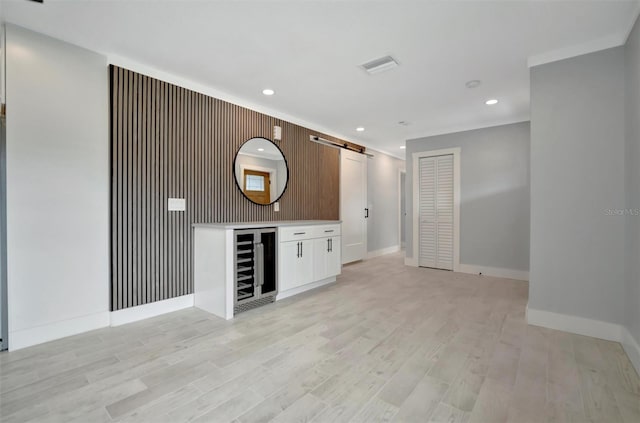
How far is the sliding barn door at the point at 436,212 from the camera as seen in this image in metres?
5.22

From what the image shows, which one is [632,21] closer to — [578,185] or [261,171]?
[578,185]

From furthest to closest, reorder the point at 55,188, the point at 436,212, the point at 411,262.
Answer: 1. the point at 411,262
2. the point at 436,212
3. the point at 55,188

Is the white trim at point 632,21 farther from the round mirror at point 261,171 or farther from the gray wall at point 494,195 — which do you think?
the round mirror at point 261,171

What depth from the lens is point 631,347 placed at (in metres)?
2.09

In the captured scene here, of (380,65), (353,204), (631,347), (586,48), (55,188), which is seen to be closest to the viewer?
(631,347)

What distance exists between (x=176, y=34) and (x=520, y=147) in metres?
4.87

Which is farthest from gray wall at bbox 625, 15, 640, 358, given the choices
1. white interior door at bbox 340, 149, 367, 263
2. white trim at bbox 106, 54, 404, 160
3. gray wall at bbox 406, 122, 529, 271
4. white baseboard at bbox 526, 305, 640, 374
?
white interior door at bbox 340, 149, 367, 263

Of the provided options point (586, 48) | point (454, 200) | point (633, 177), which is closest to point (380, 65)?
point (586, 48)

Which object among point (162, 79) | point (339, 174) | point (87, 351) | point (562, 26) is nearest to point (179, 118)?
point (162, 79)

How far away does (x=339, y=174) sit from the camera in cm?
549

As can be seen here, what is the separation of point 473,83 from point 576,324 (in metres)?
2.57

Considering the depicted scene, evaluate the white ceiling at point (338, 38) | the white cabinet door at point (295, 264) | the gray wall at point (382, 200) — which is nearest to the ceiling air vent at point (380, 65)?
the white ceiling at point (338, 38)

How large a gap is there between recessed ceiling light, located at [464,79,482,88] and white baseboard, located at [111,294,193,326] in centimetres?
389

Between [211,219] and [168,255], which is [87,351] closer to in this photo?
[168,255]
